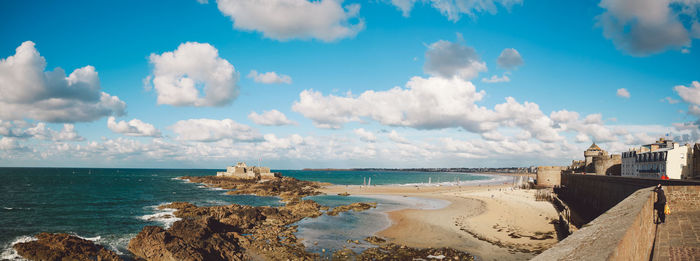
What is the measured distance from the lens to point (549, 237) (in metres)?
23.3

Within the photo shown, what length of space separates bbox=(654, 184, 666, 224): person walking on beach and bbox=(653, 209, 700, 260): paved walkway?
0.89 ft

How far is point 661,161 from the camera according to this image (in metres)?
36.1

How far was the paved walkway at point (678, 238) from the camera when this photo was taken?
12.3 meters

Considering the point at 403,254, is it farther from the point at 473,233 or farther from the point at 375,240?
the point at 473,233

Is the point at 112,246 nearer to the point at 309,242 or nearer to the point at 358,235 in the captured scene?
the point at 309,242

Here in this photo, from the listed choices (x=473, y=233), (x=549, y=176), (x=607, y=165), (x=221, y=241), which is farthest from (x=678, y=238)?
(x=549, y=176)

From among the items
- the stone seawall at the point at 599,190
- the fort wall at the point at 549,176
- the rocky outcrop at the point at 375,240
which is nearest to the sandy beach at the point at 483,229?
the rocky outcrop at the point at 375,240

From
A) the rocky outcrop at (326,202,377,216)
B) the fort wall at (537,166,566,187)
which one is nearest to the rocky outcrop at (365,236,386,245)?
the rocky outcrop at (326,202,377,216)

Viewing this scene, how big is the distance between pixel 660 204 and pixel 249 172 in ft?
281

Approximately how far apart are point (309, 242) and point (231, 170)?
8047cm

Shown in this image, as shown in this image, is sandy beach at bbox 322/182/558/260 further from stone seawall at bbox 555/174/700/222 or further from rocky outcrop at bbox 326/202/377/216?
rocky outcrop at bbox 326/202/377/216

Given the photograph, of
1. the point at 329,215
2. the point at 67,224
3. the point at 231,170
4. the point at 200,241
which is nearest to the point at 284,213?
the point at 329,215

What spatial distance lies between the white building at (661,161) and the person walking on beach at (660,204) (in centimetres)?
2826

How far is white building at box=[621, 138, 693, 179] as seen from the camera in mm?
34656
